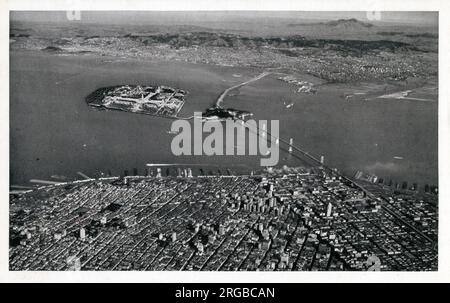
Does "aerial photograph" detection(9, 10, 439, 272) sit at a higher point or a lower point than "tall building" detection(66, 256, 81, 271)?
higher

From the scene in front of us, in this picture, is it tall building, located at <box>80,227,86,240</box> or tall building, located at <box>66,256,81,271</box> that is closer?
tall building, located at <box>66,256,81,271</box>

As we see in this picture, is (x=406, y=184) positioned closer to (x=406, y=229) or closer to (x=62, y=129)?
(x=406, y=229)

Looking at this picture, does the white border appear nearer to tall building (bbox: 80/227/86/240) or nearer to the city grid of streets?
the city grid of streets

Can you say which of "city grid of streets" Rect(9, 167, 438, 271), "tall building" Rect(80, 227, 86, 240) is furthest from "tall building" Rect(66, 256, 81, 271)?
"tall building" Rect(80, 227, 86, 240)
